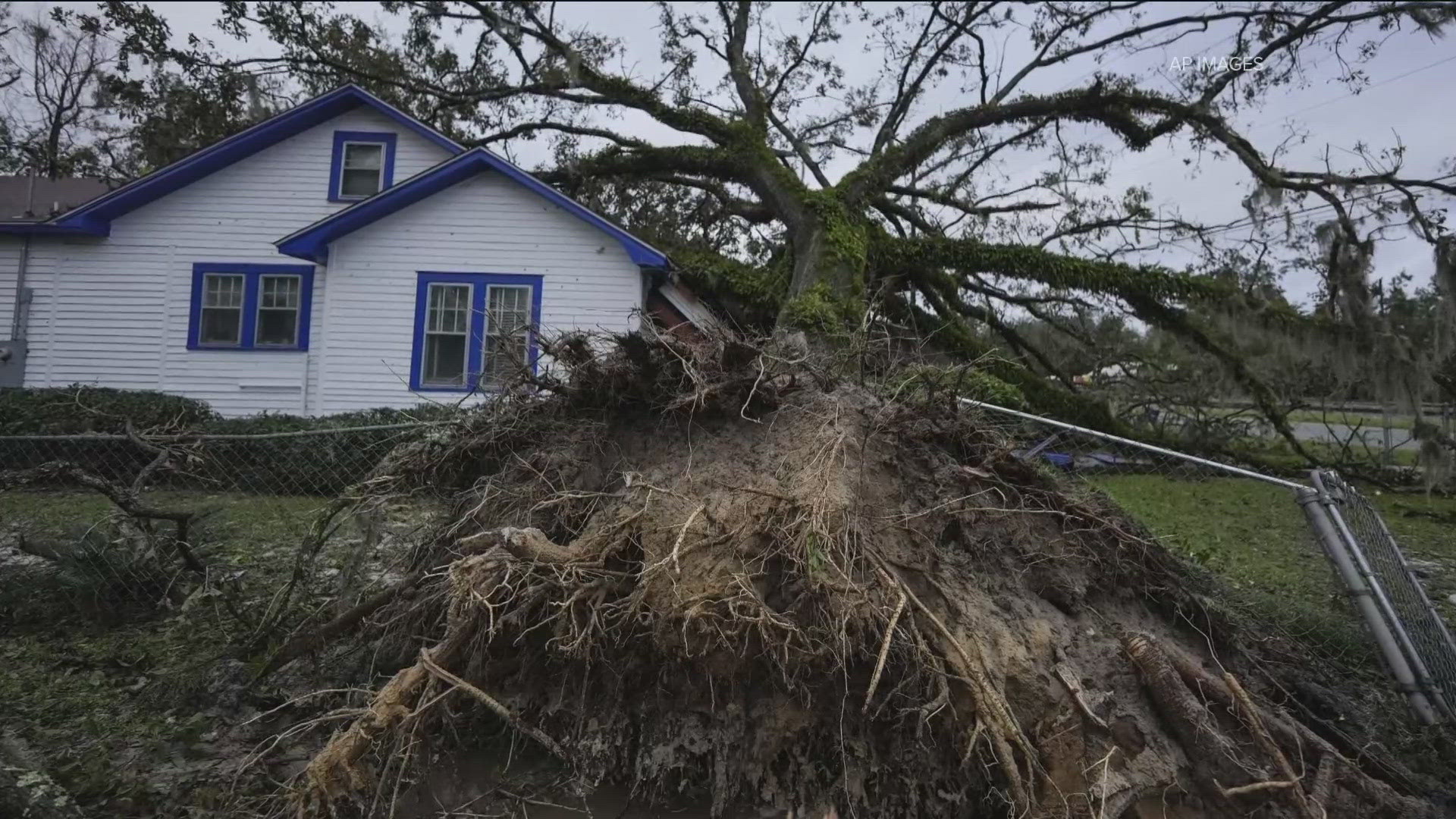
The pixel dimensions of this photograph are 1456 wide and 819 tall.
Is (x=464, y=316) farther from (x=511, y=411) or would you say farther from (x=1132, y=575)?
(x=1132, y=575)

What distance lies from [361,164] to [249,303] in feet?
8.99

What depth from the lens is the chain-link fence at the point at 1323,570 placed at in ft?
11.5

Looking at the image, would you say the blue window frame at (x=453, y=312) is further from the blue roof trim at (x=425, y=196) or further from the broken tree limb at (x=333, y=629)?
the broken tree limb at (x=333, y=629)

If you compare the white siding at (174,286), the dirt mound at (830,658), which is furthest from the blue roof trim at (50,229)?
the dirt mound at (830,658)

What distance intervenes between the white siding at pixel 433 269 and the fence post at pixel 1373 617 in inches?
361

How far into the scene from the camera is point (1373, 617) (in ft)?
11.4

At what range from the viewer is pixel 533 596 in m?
3.19

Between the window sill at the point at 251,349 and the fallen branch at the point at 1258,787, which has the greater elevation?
the window sill at the point at 251,349

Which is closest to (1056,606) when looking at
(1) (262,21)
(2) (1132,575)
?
(2) (1132,575)

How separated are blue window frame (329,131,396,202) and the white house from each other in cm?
3

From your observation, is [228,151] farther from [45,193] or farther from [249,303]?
[45,193]

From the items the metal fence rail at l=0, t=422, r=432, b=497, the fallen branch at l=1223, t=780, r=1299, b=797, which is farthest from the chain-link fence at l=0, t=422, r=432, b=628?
the fallen branch at l=1223, t=780, r=1299, b=797

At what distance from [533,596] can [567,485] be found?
0.89 m

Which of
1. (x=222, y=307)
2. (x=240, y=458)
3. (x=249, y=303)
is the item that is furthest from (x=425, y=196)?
(x=240, y=458)
